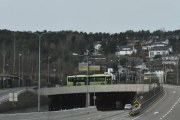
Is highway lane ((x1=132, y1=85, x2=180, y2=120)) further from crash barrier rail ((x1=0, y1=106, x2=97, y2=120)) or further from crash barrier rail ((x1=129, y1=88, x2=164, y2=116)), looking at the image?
crash barrier rail ((x1=0, y1=106, x2=97, y2=120))

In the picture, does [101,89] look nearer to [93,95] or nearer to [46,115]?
[93,95]

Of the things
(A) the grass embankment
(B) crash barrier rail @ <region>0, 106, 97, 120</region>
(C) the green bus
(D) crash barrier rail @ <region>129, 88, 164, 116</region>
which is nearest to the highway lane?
(D) crash barrier rail @ <region>129, 88, 164, 116</region>

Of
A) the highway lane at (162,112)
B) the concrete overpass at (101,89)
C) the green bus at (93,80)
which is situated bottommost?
the highway lane at (162,112)

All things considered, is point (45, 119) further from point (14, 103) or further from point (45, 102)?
point (45, 102)

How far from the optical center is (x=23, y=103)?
268 ft

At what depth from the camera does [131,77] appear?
16862 cm

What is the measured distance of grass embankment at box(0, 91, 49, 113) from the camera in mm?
70875

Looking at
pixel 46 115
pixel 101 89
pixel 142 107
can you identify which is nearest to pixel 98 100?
pixel 101 89

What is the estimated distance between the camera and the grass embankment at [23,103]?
70.9 metres

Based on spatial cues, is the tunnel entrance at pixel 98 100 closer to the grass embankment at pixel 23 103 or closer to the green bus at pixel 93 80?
the green bus at pixel 93 80

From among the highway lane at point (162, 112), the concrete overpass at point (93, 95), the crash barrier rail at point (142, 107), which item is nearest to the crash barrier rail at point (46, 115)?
the crash barrier rail at point (142, 107)

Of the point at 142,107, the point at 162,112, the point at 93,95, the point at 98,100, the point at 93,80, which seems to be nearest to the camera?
the point at 162,112

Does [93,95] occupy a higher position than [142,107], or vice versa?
[142,107]

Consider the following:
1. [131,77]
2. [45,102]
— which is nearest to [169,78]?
[131,77]
